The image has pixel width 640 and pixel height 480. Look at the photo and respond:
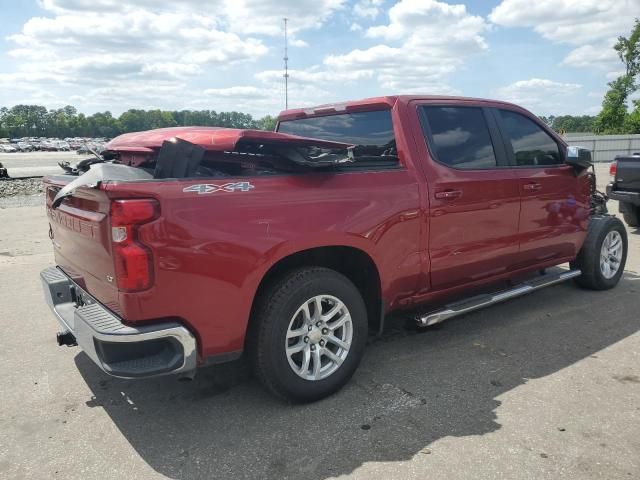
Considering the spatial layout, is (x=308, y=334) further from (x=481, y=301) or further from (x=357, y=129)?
(x=357, y=129)

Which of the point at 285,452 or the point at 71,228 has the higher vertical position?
the point at 71,228

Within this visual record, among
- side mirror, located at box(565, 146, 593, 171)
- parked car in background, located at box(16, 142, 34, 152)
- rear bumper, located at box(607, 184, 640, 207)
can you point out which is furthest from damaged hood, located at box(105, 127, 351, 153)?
parked car in background, located at box(16, 142, 34, 152)

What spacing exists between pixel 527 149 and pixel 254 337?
3.09 m

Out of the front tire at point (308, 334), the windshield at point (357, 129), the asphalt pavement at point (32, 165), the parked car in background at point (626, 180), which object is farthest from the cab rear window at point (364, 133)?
the asphalt pavement at point (32, 165)

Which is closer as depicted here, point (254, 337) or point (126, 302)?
point (126, 302)

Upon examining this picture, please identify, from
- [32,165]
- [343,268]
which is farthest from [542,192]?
[32,165]

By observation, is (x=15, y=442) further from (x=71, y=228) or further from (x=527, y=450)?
(x=527, y=450)

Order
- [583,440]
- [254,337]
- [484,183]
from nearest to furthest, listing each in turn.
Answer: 1. [583,440]
2. [254,337]
3. [484,183]

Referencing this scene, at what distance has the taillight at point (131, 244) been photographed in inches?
104

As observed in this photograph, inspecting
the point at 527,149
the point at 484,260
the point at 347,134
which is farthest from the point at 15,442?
the point at 527,149

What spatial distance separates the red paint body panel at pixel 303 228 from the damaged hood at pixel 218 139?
0.03 ft

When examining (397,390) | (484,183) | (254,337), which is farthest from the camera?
(484,183)

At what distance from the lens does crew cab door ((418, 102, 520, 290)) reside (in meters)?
3.91

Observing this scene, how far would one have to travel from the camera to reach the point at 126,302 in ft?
8.89
